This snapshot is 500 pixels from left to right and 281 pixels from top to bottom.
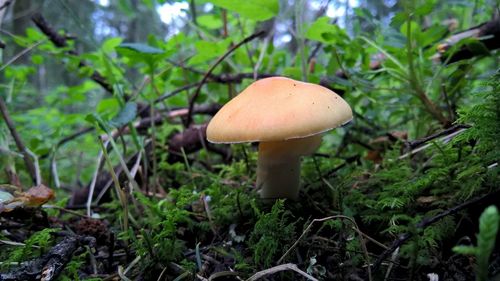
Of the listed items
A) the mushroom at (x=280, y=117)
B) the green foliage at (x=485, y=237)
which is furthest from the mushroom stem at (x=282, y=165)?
the green foliage at (x=485, y=237)

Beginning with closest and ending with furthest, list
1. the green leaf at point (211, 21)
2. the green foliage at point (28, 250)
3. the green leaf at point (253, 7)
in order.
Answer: the green foliage at point (28, 250)
the green leaf at point (253, 7)
the green leaf at point (211, 21)

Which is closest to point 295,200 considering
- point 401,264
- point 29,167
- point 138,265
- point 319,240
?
point 319,240

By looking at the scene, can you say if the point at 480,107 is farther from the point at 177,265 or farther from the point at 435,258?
the point at 177,265

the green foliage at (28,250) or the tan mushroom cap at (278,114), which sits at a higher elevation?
the tan mushroom cap at (278,114)

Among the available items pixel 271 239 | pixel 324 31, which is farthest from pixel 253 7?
pixel 271 239

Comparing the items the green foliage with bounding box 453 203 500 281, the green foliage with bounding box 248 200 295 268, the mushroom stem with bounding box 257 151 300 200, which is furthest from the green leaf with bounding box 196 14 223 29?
the green foliage with bounding box 453 203 500 281

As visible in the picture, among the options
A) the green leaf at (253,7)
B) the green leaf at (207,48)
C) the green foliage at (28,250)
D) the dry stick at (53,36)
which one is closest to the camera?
the green foliage at (28,250)

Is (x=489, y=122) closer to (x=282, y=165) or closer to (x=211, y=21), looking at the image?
(x=282, y=165)

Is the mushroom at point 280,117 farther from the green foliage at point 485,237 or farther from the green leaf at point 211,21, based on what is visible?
the green leaf at point 211,21
